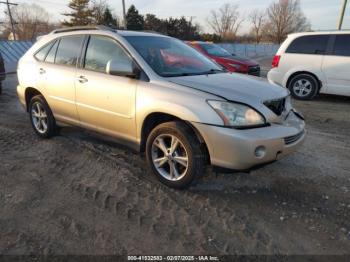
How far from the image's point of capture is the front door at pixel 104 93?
12.6 feet

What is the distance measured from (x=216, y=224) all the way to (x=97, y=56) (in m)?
2.66

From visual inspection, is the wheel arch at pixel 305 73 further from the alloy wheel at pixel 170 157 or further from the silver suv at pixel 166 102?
the alloy wheel at pixel 170 157

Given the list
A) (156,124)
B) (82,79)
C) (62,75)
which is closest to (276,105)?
(156,124)

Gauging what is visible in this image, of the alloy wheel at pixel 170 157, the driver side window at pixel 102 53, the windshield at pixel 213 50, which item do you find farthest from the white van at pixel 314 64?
the alloy wheel at pixel 170 157

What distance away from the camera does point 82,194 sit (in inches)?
140

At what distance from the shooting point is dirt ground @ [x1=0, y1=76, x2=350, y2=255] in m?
2.72

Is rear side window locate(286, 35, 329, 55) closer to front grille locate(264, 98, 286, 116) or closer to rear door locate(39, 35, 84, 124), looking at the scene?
front grille locate(264, 98, 286, 116)

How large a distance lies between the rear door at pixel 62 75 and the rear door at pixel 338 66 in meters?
6.60

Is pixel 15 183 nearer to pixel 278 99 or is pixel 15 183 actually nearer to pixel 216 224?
pixel 216 224

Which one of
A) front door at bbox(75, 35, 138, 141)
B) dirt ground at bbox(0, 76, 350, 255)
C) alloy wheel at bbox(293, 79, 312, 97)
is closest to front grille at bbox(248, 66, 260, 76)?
alloy wheel at bbox(293, 79, 312, 97)

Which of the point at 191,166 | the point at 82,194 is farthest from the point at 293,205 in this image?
the point at 82,194

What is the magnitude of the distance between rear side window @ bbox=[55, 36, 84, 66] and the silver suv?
16mm

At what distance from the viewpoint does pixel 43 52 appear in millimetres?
5168

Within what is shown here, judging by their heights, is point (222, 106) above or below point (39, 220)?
above
